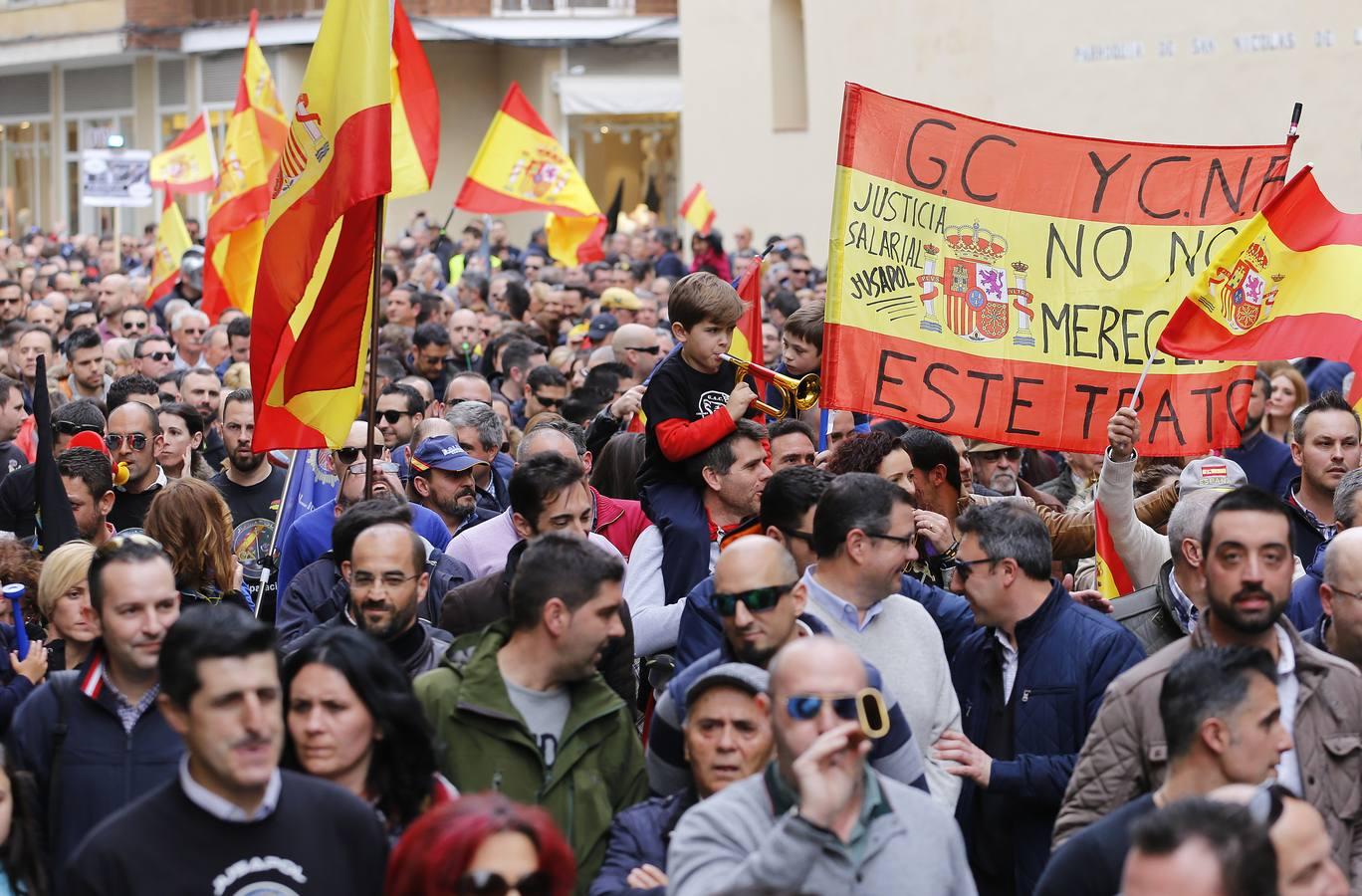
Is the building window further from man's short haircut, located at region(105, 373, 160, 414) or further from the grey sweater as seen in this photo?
the grey sweater

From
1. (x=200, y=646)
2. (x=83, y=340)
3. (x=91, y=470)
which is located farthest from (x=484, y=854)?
(x=83, y=340)

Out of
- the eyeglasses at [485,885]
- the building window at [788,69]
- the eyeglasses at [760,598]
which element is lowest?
the eyeglasses at [485,885]

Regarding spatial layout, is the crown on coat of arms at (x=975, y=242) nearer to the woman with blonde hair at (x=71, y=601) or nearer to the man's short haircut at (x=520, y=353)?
the woman with blonde hair at (x=71, y=601)

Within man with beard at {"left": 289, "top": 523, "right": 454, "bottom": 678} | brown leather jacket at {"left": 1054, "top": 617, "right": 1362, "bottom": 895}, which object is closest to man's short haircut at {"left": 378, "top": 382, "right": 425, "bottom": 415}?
man with beard at {"left": 289, "top": 523, "right": 454, "bottom": 678}

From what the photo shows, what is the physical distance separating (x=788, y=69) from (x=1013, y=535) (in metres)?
25.5

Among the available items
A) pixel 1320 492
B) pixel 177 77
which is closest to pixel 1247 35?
pixel 1320 492

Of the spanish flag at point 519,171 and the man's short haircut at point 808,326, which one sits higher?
the spanish flag at point 519,171

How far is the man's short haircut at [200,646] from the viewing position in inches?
161

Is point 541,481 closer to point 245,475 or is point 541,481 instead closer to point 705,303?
point 705,303

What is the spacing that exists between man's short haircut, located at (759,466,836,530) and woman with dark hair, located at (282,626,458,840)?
1857mm

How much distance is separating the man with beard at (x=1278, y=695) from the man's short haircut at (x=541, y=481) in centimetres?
220

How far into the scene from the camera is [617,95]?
40.1m

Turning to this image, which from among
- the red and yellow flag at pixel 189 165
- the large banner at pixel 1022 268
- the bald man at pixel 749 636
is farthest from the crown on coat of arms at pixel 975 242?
the red and yellow flag at pixel 189 165

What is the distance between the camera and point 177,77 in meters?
44.6
